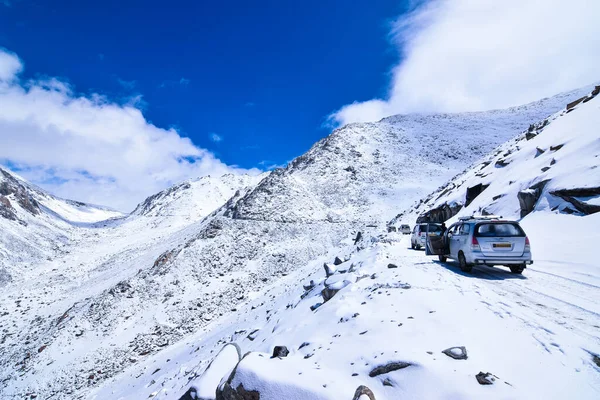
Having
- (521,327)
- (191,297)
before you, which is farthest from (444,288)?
(191,297)

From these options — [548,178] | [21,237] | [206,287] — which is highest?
[21,237]

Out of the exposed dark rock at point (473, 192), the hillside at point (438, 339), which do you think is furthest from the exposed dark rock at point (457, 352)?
the exposed dark rock at point (473, 192)

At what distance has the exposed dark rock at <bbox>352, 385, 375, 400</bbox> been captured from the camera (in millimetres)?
3847

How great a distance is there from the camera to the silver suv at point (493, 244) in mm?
9977

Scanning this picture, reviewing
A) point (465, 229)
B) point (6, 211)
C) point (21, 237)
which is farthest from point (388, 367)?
point (6, 211)

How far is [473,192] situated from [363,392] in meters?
26.5

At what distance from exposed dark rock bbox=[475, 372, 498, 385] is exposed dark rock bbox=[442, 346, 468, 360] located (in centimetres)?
56

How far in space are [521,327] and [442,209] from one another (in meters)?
25.4

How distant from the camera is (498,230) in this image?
1037cm

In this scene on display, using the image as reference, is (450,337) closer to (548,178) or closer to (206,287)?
(548,178)

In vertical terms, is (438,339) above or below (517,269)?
below

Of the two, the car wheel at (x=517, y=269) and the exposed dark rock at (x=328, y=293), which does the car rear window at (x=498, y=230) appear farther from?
the exposed dark rock at (x=328, y=293)

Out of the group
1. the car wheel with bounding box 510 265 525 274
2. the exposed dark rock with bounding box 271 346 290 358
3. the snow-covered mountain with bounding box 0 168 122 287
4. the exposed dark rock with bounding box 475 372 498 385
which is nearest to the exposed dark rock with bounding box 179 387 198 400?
the exposed dark rock with bounding box 271 346 290 358

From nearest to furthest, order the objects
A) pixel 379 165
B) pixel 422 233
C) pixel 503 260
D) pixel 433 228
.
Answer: pixel 503 260
pixel 433 228
pixel 422 233
pixel 379 165
